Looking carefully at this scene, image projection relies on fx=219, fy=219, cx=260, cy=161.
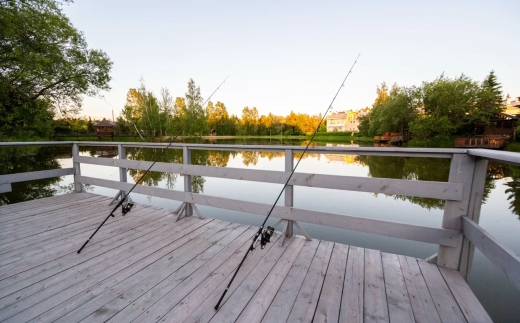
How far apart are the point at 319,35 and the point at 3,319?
6.48 meters

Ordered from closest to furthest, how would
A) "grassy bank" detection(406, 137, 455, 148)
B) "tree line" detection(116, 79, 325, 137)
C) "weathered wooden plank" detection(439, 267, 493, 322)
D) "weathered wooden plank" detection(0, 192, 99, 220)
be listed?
"weathered wooden plank" detection(439, 267, 493, 322)
"weathered wooden plank" detection(0, 192, 99, 220)
"grassy bank" detection(406, 137, 455, 148)
"tree line" detection(116, 79, 325, 137)

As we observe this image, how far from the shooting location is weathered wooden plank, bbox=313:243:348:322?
130cm

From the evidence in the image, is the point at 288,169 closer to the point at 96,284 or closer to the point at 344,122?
the point at 96,284

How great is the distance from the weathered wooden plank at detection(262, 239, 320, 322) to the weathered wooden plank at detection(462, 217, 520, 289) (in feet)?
3.67

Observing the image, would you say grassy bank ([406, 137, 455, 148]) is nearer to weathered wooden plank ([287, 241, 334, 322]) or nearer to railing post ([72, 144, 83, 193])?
weathered wooden plank ([287, 241, 334, 322])

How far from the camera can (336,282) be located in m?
1.62

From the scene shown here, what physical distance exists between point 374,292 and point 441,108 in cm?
2811

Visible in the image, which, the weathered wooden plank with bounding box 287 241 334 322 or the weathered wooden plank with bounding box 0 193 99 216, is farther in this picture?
the weathered wooden plank with bounding box 0 193 99 216

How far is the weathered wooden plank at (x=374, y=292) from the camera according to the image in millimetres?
1298

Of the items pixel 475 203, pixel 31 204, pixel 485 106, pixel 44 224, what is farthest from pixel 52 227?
pixel 485 106

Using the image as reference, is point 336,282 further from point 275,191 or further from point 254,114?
point 254,114

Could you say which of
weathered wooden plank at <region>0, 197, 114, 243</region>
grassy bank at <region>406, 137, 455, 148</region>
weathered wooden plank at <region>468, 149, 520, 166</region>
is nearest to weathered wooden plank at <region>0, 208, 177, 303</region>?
weathered wooden plank at <region>0, 197, 114, 243</region>

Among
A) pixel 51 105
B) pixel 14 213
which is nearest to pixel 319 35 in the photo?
pixel 14 213

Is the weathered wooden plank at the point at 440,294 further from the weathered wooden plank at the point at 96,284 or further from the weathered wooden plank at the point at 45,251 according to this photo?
the weathered wooden plank at the point at 45,251
